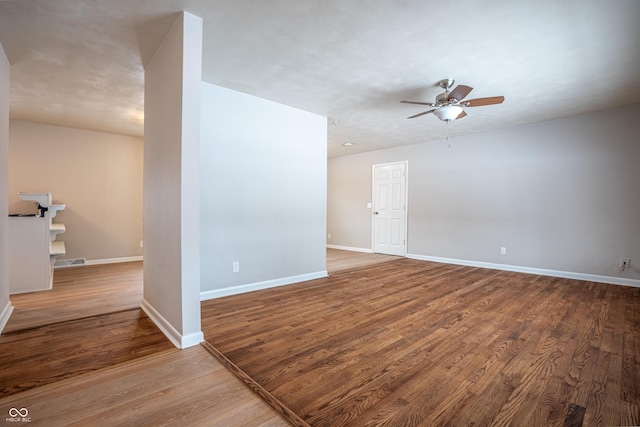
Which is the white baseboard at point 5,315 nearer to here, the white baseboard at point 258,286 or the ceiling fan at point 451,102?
the white baseboard at point 258,286

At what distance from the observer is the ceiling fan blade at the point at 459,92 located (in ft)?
9.46

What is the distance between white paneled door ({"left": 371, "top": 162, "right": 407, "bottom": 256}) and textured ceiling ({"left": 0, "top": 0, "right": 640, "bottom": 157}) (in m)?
2.55

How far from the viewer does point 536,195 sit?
4.80 m

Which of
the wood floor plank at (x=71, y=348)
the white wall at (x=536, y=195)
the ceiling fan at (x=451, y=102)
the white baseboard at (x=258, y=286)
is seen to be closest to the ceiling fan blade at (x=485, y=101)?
the ceiling fan at (x=451, y=102)

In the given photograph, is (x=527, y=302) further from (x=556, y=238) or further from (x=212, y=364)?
(x=212, y=364)

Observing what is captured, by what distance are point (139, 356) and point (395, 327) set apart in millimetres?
2046

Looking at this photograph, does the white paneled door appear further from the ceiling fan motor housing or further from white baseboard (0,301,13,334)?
white baseboard (0,301,13,334)

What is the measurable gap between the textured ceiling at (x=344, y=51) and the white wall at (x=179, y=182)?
0.23m

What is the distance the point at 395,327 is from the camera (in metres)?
2.59

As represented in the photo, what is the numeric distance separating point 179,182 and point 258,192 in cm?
162

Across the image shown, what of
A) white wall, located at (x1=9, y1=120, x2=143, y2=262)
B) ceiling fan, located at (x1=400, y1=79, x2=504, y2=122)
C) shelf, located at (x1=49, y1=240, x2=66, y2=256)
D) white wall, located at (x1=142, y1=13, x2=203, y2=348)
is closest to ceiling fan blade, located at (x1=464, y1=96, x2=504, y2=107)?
ceiling fan, located at (x1=400, y1=79, x2=504, y2=122)

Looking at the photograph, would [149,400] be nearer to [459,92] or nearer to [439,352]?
[439,352]

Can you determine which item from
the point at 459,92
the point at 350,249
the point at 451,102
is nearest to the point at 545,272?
the point at 451,102

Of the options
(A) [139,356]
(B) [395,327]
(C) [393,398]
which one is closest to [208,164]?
(A) [139,356]
